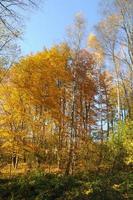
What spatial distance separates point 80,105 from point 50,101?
158 inches

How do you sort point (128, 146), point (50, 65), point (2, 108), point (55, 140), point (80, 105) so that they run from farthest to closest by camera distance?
point (80, 105)
point (50, 65)
point (55, 140)
point (2, 108)
point (128, 146)

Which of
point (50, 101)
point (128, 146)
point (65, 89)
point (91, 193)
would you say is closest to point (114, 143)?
point (128, 146)

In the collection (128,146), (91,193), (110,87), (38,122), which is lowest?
(91,193)

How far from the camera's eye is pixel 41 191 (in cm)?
1178

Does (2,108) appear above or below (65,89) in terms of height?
below

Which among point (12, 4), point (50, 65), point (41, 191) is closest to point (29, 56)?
point (50, 65)

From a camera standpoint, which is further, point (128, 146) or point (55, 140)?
point (55, 140)

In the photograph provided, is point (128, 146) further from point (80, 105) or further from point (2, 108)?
point (80, 105)

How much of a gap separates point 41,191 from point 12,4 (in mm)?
6799

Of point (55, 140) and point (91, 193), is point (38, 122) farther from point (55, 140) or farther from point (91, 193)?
point (91, 193)

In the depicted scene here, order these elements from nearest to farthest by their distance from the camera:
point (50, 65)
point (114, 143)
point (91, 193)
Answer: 1. point (91, 193)
2. point (114, 143)
3. point (50, 65)

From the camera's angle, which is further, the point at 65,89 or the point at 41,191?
the point at 65,89

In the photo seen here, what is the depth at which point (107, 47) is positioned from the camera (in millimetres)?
19750

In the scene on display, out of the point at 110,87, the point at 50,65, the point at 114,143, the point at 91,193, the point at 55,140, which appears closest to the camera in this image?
the point at 91,193
